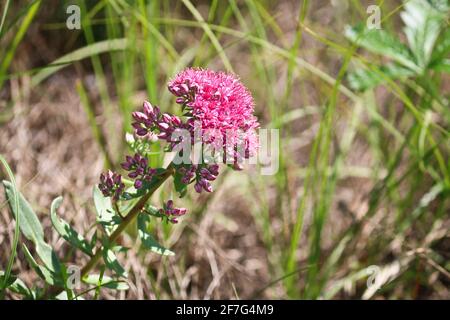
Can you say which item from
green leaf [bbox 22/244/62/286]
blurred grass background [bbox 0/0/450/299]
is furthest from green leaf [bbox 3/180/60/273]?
blurred grass background [bbox 0/0/450/299]

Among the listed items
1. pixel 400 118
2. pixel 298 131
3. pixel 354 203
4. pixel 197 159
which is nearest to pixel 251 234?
pixel 354 203

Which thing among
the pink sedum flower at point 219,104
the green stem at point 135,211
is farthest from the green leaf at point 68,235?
the pink sedum flower at point 219,104

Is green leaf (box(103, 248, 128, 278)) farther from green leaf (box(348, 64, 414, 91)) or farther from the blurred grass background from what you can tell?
green leaf (box(348, 64, 414, 91))

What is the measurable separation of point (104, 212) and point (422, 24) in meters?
1.73

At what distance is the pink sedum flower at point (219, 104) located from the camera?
1.96 m

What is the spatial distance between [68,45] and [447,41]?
236 cm

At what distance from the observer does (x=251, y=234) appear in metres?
3.53

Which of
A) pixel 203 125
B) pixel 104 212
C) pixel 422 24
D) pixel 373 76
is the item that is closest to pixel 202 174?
pixel 203 125

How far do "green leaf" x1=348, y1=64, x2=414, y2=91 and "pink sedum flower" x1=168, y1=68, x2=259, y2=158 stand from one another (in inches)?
36.4

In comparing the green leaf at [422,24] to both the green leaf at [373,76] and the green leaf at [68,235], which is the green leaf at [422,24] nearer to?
the green leaf at [373,76]

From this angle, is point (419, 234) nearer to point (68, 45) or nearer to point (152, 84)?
point (152, 84)

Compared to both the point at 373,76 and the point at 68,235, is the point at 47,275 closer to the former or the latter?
the point at 68,235

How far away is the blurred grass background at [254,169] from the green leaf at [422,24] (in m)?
Answer: 0.09

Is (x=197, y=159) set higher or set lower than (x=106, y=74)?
lower
